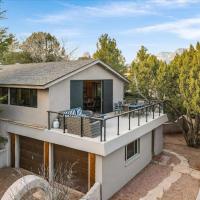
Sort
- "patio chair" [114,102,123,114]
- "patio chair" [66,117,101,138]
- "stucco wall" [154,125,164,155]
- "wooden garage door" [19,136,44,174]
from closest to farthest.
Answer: "patio chair" [66,117,101,138] → "wooden garage door" [19,136,44,174] → "patio chair" [114,102,123,114] → "stucco wall" [154,125,164,155]

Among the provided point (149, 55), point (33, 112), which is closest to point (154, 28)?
point (149, 55)

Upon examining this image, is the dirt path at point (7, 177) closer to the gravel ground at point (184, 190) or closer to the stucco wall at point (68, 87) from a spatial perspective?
the stucco wall at point (68, 87)

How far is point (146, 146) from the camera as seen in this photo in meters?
16.1

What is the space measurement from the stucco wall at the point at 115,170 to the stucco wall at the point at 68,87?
4.32m

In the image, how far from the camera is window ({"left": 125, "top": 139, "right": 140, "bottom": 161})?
1360 cm

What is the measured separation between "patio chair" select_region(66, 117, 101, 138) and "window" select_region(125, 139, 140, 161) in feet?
9.29

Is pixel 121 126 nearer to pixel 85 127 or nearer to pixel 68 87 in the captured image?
pixel 85 127

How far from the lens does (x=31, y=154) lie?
48.3ft

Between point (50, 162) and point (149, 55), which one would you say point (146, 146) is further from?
point (149, 55)

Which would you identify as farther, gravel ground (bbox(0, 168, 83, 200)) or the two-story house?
gravel ground (bbox(0, 168, 83, 200))

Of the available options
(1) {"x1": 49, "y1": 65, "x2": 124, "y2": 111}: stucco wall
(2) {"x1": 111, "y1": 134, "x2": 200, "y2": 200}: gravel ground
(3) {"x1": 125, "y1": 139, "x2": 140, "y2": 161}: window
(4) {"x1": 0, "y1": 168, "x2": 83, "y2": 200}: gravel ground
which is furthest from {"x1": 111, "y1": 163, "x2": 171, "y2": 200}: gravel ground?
(1) {"x1": 49, "y1": 65, "x2": 124, "y2": 111}: stucco wall

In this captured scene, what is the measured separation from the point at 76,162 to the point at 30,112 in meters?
4.43

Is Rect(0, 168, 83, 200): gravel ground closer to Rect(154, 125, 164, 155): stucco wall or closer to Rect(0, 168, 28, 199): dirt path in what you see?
Rect(0, 168, 28, 199): dirt path

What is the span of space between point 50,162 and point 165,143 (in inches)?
481
